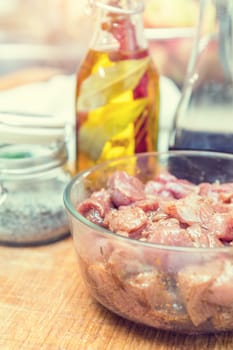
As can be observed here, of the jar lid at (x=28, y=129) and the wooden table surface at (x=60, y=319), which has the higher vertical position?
the jar lid at (x=28, y=129)

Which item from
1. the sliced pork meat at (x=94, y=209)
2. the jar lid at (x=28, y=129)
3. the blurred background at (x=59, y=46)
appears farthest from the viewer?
the blurred background at (x=59, y=46)

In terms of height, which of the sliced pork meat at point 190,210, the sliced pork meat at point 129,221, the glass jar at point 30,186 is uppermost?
the sliced pork meat at point 190,210

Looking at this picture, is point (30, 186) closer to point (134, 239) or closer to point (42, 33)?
point (134, 239)

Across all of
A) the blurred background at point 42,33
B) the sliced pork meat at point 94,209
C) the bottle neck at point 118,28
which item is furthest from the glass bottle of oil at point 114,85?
the blurred background at point 42,33

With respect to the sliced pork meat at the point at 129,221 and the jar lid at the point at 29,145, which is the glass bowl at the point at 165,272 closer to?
the sliced pork meat at the point at 129,221

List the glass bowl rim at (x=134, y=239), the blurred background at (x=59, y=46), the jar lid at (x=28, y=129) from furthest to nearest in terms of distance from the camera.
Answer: the blurred background at (x=59, y=46) → the jar lid at (x=28, y=129) → the glass bowl rim at (x=134, y=239)

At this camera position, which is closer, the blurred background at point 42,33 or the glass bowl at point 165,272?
the glass bowl at point 165,272

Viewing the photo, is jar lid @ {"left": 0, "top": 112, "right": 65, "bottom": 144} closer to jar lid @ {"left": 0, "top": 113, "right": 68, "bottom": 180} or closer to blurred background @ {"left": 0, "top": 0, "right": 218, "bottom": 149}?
jar lid @ {"left": 0, "top": 113, "right": 68, "bottom": 180}
